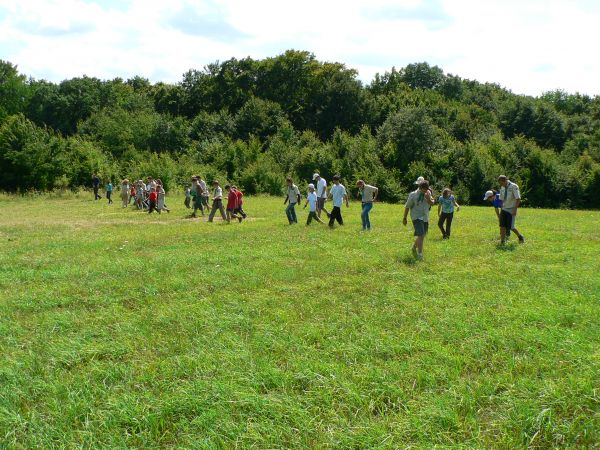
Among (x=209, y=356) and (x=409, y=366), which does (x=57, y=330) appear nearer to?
(x=209, y=356)

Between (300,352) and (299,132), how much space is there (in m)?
52.4

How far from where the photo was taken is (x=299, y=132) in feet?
186

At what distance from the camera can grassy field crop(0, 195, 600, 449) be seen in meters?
4.11

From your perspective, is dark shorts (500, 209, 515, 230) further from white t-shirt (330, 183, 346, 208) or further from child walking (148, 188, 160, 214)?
child walking (148, 188, 160, 214)

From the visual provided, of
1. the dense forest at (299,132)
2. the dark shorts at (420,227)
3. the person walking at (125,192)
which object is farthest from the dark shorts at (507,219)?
the dense forest at (299,132)

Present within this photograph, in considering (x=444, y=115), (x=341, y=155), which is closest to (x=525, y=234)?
(x=341, y=155)

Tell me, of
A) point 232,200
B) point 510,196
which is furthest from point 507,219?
point 232,200

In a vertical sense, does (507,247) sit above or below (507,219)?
below

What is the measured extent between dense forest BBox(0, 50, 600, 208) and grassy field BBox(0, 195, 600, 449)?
30.6 metres

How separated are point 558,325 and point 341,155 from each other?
42.6 meters

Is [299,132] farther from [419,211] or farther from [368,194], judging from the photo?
[419,211]

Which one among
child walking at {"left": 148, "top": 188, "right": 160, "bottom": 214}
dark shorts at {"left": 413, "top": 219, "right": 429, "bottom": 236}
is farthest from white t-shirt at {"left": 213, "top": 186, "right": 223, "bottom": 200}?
dark shorts at {"left": 413, "top": 219, "right": 429, "bottom": 236}

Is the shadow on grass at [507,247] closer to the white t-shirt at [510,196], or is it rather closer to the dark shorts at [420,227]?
the white t-shirt at [510,196]

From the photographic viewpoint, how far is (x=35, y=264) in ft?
35.2
